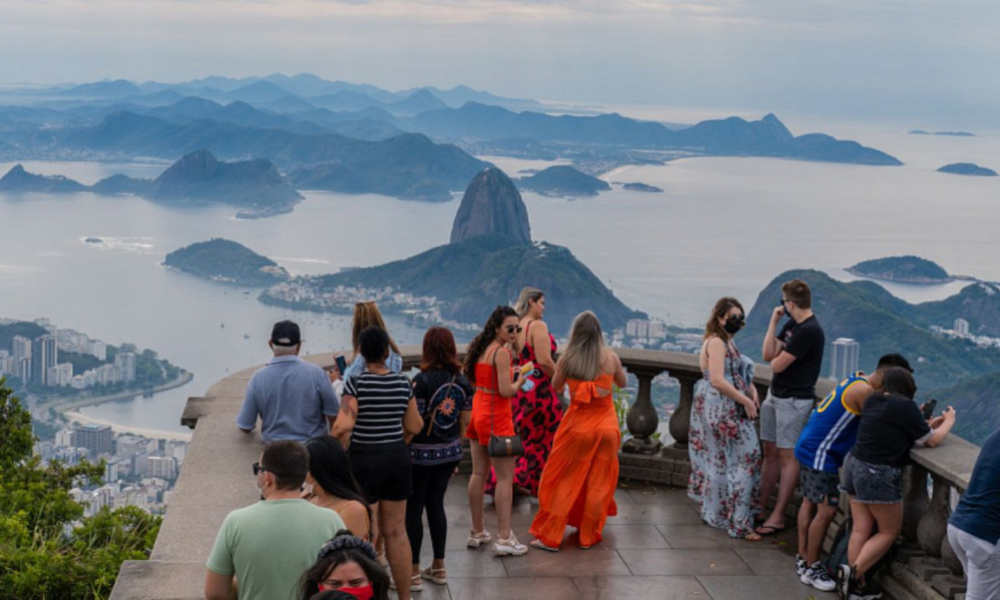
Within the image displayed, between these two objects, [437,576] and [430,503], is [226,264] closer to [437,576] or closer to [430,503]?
[437,576]

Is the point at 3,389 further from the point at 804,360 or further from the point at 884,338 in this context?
the point at 884,338

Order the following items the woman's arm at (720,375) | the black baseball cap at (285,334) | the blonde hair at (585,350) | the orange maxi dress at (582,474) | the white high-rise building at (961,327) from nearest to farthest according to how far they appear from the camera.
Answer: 1. the black baseball cap at (285,334)
2. the blonde hair at (585,350)
3. the orange maxi dress at (582,474)
4. the woman's arm at (720,375)
5. the white high-rise building at (961,327)

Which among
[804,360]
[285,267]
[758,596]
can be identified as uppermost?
[804,360]

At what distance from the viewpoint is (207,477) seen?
6.12 m

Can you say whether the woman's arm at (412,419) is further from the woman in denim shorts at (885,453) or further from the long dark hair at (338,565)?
the woman in denim shorts at (885,453)

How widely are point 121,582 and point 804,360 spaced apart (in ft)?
15.7

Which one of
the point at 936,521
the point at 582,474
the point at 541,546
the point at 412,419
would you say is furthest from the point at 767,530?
the point at 412,419

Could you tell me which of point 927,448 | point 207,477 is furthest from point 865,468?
point 207,477

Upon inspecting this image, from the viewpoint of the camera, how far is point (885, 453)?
6.25 metres

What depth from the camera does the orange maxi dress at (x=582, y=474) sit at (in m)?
7.56

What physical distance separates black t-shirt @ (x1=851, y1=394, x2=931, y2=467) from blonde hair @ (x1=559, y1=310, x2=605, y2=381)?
1811mm

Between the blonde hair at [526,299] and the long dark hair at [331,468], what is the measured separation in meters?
3.42

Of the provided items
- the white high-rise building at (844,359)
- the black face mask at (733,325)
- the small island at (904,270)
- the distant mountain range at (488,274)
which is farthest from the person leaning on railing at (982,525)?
A: the small island at (904,270)

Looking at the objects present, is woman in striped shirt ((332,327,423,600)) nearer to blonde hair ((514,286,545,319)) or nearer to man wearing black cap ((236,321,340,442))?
man wearing black cap ((236,321,340,442))
